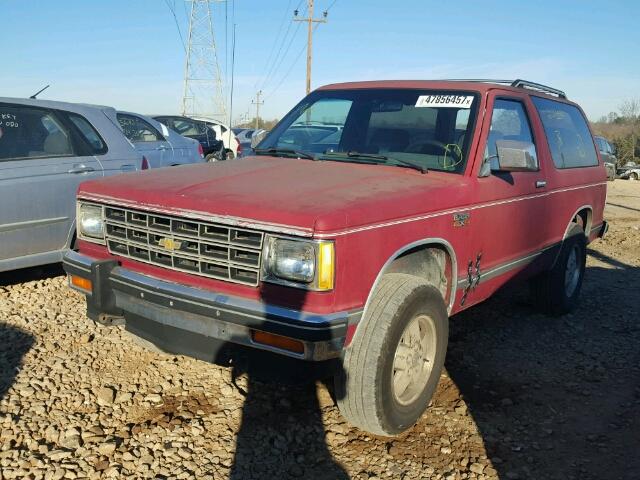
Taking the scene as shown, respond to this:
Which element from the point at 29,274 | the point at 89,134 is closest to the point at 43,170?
the point at 89,134

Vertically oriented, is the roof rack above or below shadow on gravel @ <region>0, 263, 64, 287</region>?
above

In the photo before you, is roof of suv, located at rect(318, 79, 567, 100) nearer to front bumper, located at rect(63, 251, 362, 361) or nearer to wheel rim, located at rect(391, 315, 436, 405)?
wheel rim, located at rect(391, 315, 436, 405)

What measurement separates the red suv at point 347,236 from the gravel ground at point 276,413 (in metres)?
0.27

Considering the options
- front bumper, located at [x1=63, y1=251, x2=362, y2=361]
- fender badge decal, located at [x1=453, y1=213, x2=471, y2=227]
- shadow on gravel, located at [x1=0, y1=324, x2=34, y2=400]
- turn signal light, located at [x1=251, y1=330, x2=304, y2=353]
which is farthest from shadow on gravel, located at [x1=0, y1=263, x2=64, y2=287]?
fender badge decal, located at [x1=453, y1=213, x2=471, y2=227]

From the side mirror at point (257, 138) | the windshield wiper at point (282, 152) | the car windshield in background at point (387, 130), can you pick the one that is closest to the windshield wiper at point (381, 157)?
the car windshield in background at point (387, 130)

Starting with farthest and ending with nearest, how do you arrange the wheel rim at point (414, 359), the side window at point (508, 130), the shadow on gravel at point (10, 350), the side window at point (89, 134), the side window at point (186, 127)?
1. the side window at point (186, 127)
2. the side window at point (89, 134)
3. the side window at point (508, 130)
4. the shadow on gravel at point (10, 350)
5. the wheel rim at point (414, 359)

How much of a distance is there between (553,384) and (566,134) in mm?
2425

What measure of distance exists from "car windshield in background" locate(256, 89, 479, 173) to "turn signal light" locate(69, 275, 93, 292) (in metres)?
1.59

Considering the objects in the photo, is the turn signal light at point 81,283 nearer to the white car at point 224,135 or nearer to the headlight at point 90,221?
the headlight at point 90,221

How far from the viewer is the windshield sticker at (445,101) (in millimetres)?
4082

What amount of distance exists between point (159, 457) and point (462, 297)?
2045 millimetres

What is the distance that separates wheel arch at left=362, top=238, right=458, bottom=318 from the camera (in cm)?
301

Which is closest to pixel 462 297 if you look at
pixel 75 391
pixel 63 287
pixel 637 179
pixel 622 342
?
pixel 622 342

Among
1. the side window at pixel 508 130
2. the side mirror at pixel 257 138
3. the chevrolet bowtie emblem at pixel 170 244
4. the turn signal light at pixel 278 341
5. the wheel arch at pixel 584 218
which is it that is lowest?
the turn signal light at pixel 278 341
